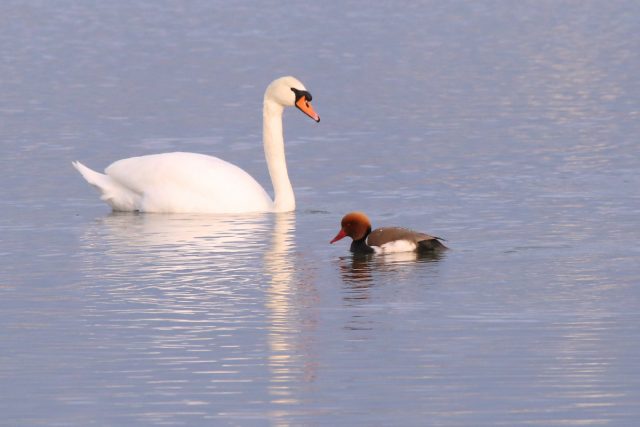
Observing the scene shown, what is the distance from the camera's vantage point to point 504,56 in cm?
3659

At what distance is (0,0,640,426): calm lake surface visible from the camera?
10.6 m

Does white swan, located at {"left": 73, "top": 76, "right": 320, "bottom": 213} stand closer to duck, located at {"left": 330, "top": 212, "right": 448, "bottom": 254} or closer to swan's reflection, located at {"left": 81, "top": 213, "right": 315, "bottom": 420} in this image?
swan's reflection, located at {"left": 81, "top": 213, "right": 315, "bottom": 420}

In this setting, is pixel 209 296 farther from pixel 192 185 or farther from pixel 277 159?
pixel 277 159

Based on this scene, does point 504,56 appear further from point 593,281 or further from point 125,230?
point 593,281

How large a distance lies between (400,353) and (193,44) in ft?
101

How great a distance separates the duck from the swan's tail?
371 centimetres

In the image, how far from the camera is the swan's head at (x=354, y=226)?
16250mm

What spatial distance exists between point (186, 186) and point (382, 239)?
3725mm

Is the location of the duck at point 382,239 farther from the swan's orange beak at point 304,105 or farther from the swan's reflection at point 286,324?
the swan's orange beak at point 304,105

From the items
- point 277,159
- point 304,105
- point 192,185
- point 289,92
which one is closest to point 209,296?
point 192,185

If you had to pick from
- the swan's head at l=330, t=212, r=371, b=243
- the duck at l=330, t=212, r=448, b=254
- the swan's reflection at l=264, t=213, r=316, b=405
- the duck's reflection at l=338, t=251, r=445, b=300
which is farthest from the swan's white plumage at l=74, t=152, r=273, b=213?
the duck's reflection at l=338, t=251, r=445, b=300

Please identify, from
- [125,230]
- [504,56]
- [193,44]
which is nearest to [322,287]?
[125,230]

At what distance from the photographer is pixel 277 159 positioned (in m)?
20.1

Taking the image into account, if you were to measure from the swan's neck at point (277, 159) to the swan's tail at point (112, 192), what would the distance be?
1.50 metres
